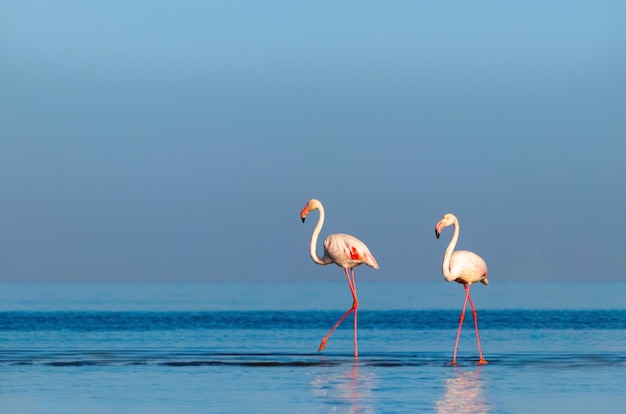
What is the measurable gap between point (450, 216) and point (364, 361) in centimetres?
243

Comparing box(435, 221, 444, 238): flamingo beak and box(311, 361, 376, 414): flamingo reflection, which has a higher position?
box(435, 221, 444, 238): flamingo beak

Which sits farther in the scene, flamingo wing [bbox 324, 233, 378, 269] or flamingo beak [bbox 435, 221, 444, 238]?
flamingo wing [bbox 324, 233, 378, 269]

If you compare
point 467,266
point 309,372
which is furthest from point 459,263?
point 309,372

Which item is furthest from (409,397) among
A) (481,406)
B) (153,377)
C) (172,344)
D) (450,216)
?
(172,344)

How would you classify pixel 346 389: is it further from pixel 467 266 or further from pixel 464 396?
pixel 467 266

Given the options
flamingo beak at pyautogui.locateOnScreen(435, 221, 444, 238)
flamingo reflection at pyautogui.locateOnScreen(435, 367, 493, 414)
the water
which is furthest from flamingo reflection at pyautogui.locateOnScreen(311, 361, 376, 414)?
flamingo beak at pyautogui.locateOnScreen(435, 221, 444, 238)

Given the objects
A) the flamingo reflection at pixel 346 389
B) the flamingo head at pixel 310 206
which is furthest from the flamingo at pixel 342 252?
the flamingo reflection at pixel 346 389

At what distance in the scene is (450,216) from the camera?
1648 cm

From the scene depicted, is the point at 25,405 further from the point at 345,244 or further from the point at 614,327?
the point at 614,327

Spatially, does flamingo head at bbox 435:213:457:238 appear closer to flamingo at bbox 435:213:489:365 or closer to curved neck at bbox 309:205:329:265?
flamingo at bbox 435:213:489:365

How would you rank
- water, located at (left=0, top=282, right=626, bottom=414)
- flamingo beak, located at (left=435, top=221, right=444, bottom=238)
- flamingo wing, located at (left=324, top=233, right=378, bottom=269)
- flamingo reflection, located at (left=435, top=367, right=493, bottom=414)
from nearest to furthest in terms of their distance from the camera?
flamingo reflection, located at (left=435, top=367, right=493, bottom=414) → water, located at (left=0, top=282, right=626, bottom=414) → flamingo beak, located at (left=435, top=221, right=444, bottom=238) → flamingo wing, located at (left=324, top=233, right=378, bottom=269)

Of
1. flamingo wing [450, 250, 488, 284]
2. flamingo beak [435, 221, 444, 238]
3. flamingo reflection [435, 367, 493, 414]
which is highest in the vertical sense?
flamingo beak [435, 221, 444, 238]

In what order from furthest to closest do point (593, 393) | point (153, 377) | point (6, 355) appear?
1. point (6, 355)
2. point (153, 377)
3. point (593, 393)

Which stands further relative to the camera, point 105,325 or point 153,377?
point 105,325
